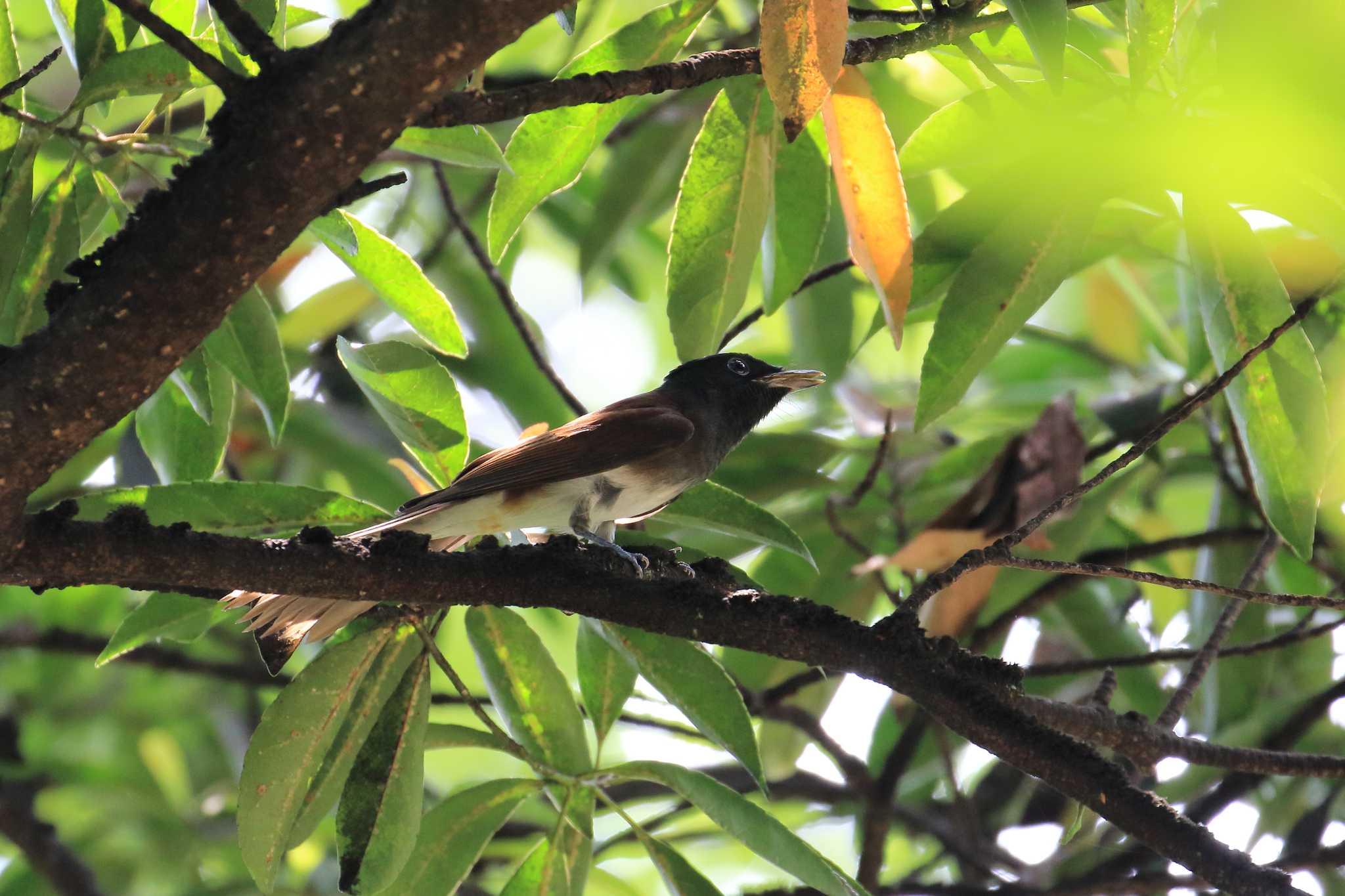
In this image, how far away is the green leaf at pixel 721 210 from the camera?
108 inches

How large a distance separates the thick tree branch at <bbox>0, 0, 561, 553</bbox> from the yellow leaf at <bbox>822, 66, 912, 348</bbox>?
1.07m

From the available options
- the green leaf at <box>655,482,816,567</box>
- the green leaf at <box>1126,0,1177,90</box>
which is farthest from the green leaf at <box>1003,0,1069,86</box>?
the green leaf at <box>655,482,816,567</box>

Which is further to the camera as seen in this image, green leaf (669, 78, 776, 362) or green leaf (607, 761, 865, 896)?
green leaf (669, 78, 776, 362)

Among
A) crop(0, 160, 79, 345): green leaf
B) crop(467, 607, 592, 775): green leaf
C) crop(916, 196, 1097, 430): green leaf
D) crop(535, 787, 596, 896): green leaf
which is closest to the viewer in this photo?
crop(0, 160, 79, 345): green leaf

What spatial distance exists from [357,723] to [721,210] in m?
1.32

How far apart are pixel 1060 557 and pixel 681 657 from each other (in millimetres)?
1732

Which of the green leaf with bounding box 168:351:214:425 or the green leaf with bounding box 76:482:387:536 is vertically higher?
the green leaf with bounding box 168:351:214:425

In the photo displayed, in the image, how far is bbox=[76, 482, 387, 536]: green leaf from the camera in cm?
244

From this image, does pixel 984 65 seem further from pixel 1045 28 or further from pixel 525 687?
pixel 525 687

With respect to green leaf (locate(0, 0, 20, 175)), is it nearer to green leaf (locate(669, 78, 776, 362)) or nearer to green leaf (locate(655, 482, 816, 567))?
green leaf (locate(669, 78, 776, 362))

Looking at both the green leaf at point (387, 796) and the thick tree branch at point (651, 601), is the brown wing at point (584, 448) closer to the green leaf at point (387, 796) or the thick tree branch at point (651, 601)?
the green leaf at point (387, 796)

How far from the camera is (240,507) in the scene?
102 inches

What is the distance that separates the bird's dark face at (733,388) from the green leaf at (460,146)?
1789 mm

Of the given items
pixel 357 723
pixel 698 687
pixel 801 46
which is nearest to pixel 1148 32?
pixel 801 46
